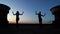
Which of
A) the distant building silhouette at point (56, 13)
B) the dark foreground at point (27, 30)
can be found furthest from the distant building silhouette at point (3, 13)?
the distant building silhouette at point (56, 13)

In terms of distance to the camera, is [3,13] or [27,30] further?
[3,13]

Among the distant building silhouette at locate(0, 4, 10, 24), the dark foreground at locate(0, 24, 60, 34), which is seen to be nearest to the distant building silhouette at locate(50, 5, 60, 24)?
the dark foreground at locate(0, 24, 60, 34)

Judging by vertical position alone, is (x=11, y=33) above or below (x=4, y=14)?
below

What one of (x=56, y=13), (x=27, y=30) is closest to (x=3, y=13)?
(x=27, y=30)

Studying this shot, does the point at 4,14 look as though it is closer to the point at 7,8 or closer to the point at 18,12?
the point at 7,8

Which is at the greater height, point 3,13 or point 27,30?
point 3,13

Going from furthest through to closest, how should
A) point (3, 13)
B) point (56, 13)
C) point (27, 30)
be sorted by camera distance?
point (56, 13) → point (3, 13) → point (27, 30)

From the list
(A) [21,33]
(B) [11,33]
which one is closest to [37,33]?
(A) [21,33]

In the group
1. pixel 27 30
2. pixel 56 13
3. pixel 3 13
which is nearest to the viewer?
pixel 27 30

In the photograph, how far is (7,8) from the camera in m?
17.8

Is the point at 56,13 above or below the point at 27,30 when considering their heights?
above

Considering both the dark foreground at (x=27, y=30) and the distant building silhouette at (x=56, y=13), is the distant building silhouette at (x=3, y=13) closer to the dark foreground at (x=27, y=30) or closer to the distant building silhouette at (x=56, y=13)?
the dark foreground at (x=27, y=30)

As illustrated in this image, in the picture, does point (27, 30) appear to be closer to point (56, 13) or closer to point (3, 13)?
point (3, 13)

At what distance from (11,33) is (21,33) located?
2.94 feet
